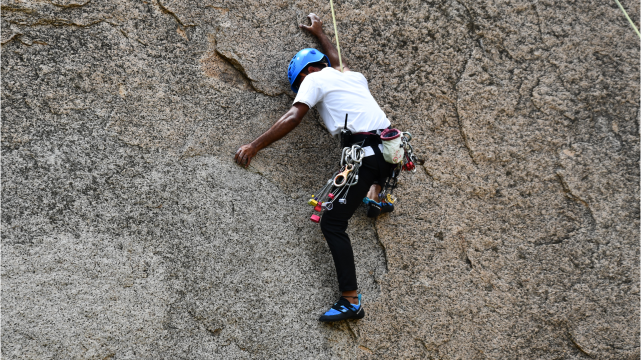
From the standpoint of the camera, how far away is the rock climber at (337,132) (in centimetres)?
251

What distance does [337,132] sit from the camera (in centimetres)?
262

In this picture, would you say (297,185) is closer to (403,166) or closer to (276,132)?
(276,132)

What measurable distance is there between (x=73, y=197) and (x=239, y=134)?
0.91 m

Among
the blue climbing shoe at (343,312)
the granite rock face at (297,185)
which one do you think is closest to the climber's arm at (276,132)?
the granite rock face at (297,185)

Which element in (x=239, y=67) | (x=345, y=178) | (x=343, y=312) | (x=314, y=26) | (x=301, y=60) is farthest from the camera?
(x=314, y=26)

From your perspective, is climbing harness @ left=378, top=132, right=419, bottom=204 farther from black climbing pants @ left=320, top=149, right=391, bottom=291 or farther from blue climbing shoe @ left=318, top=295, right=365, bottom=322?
blue climbing shoe @ left=318, top=295, right=365, bottom=322

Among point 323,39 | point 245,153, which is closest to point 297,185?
point 245,153

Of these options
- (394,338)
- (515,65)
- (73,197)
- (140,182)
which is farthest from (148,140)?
(515,65)

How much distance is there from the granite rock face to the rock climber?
0.48 ft

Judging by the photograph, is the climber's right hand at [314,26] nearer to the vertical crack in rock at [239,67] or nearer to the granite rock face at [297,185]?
the granite rock face at [297,185]

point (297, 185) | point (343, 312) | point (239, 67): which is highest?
point (239, 67)

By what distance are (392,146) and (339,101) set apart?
0.38 m

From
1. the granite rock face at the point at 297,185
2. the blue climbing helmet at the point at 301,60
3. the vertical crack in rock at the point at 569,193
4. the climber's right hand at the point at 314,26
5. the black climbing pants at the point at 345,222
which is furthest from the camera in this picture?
the vertical crack in rock at the point at 569,193

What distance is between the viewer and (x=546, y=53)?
121 inches
